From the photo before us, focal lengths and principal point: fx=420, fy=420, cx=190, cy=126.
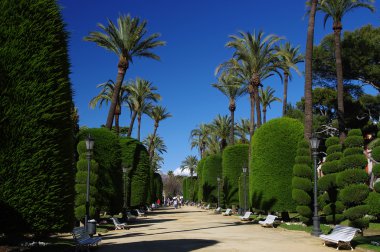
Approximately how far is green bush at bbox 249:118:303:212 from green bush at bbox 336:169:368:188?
24.4 feet

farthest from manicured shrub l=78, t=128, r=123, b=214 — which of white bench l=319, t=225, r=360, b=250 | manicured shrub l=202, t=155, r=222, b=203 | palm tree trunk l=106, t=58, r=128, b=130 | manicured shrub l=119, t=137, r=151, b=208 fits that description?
manicured shrub l=202, t=155, r=222, b=203

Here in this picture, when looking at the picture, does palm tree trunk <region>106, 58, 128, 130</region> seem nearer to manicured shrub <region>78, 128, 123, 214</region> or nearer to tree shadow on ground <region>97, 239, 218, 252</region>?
manicured shrub <region>78, 128, 123, 214</region>

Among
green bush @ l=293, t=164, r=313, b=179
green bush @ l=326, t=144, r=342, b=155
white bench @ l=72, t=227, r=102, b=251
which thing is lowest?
white bench @ l=72, t=227, r=102, b=251

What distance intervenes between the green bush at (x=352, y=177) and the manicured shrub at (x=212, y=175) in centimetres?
3402

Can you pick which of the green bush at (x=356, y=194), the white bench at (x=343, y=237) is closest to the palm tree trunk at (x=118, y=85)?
the green bush at (x=356, y=194)

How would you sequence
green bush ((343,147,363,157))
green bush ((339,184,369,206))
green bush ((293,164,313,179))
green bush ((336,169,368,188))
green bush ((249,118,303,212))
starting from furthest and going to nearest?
green bush ((249,118,303,212)) → green bush ((293,164,313,179)) → green bush ((343,147,363,157)) → green bush ((336,169,368,188)) → green bush ((339,184,369,206))

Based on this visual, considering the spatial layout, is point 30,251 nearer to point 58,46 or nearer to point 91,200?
point 58,46

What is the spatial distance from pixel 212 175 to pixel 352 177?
35.2m

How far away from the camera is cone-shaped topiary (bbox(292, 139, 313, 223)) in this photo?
2100cm

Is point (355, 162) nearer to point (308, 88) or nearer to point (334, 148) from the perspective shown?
point (334, 148)

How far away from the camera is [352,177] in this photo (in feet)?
54.9

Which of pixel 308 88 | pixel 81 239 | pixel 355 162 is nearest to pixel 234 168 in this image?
pixel 308 88

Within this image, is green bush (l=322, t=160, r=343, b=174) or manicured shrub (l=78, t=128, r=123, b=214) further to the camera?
manicured shrub (l=78, t=128, r=123, b=214)

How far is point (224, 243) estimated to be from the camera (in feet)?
48.9
